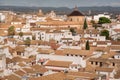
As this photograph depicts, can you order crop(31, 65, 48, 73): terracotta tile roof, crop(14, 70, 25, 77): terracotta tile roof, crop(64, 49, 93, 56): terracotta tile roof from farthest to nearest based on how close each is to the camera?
1. crop(64, 49, 93, 56): terracotta tile roof
2. crop(31, 65, 48, 73): terracotta tile roof
3. crop(14, 70, 25, 77): terracotta tile roof

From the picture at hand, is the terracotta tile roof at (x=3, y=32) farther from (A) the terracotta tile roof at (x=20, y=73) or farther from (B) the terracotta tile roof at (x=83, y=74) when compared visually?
(B) the terracotta tile roof at (x=83, y=74)

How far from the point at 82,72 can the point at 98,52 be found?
8203 millimetres

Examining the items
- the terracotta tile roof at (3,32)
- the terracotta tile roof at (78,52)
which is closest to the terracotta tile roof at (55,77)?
the terracotta tile roof at (78,52)

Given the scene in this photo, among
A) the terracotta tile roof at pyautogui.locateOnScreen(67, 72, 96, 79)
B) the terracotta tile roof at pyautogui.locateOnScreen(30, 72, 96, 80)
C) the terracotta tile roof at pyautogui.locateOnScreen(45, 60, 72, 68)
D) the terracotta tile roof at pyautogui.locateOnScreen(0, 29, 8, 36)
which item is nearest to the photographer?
the terracotta tile roof at pyautogui.locateOnScreen(30, 72, 96, 80)

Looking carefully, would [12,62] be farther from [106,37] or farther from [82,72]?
[106,37]

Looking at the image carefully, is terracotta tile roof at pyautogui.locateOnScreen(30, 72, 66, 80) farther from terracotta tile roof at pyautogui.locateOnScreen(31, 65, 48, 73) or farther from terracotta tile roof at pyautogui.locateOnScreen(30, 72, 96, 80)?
terracotta tile roof at pyautogui.locateOnScreen(31, 65, 48, 73)

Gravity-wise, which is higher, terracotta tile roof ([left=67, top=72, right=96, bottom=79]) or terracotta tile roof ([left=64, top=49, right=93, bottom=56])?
terracotta tile roof ([left=64, top=49, right=93, bottom=56])

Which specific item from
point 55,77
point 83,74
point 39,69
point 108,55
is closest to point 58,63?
point 39,69

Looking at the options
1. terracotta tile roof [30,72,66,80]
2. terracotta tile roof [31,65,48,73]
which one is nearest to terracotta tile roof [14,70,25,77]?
terracotta tile roof [31,65,48,73]

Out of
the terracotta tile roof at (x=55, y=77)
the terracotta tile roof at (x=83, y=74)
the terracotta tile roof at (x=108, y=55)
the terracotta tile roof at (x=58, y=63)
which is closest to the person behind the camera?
the terracotta tile roof at (x=55, y=77)

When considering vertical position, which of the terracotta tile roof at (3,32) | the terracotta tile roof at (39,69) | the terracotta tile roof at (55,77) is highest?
the terracotta tile roof at (3,32)

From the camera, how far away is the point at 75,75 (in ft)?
76.9

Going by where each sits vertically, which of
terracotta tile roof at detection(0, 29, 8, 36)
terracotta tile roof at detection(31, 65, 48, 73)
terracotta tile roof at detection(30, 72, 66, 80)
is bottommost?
terracotta tile roof at detection(31, 65, 48, 73)

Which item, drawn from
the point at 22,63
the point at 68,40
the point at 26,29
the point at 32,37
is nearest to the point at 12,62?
the point at 22,63
